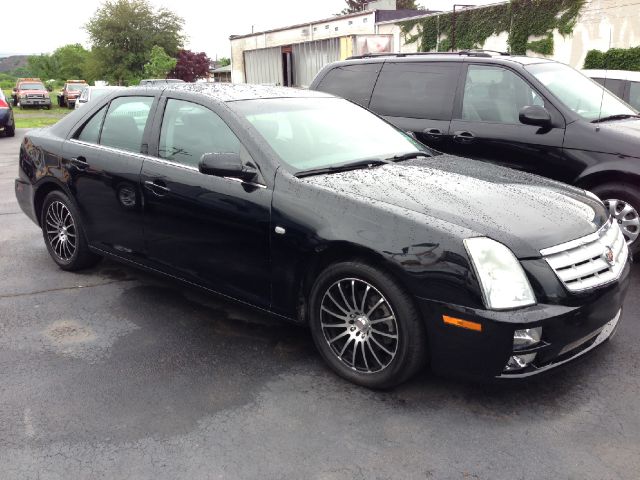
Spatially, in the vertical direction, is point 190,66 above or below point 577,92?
above

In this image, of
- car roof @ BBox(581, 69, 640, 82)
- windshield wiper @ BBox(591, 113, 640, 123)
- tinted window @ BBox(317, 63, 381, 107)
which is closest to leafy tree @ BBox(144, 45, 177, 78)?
tinted window @ BBox(317, 63, 381, 107)

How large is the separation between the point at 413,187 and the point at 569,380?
4.50 feet

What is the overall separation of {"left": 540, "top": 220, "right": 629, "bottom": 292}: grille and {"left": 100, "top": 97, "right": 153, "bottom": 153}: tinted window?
297 cm

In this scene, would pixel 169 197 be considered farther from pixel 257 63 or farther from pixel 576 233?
pixel 257 63

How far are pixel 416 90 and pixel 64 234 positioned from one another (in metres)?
3.69

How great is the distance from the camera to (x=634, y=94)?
788cm

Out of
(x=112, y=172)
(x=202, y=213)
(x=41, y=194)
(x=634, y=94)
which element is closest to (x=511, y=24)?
(x=634, y=94)

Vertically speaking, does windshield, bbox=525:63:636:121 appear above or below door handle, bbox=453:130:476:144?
above

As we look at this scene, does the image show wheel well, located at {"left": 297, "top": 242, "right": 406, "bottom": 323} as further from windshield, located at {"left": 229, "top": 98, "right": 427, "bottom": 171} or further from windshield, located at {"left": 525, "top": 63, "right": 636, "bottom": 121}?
windshield, located at {"left": 525, "top": 63, "right": 636, "bottom": 121}

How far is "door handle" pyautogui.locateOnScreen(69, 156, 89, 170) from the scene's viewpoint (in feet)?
15.5

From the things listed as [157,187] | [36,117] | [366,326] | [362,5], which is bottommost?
[36,117]

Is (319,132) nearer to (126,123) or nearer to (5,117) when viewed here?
(126,123)

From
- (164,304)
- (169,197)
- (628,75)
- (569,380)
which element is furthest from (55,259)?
(628,75)

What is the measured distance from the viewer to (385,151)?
13.7 feet
